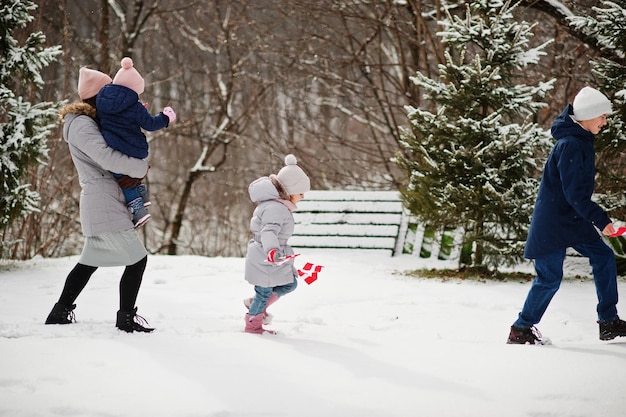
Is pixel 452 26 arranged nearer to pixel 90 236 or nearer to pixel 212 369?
pixel 90 236

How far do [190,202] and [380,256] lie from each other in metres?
11.6

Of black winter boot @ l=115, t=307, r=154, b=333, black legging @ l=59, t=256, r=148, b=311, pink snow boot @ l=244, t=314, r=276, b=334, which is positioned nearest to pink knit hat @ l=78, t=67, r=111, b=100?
black legging @ l=59, t=256, r=148, b=311

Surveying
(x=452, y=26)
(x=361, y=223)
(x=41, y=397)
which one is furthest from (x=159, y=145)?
(x=41, y=397)

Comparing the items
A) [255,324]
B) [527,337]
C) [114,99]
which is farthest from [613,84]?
[114,99]

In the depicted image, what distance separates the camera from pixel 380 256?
29.4 ft

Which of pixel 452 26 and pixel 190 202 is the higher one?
pixel 452 26

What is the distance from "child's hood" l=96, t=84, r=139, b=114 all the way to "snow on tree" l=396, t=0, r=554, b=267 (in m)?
3.75

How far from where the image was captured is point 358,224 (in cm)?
952

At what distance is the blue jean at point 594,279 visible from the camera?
434 centimetres

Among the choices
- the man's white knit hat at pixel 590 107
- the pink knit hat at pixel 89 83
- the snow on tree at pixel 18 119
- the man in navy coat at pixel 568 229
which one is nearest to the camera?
the man in navy coat at pixel 568 229

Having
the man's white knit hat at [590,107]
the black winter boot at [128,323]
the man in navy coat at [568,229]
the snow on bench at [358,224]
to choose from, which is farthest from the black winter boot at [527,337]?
the snow on bench at [358,224]

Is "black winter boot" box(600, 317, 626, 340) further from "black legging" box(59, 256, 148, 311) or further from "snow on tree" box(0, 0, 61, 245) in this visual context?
"snow on tree" box(0, 0, 61, 245)

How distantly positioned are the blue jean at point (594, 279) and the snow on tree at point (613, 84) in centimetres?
Answer: 332

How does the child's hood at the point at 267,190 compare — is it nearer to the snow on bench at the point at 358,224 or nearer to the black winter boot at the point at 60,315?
the black winter boot at the point at 60,315
